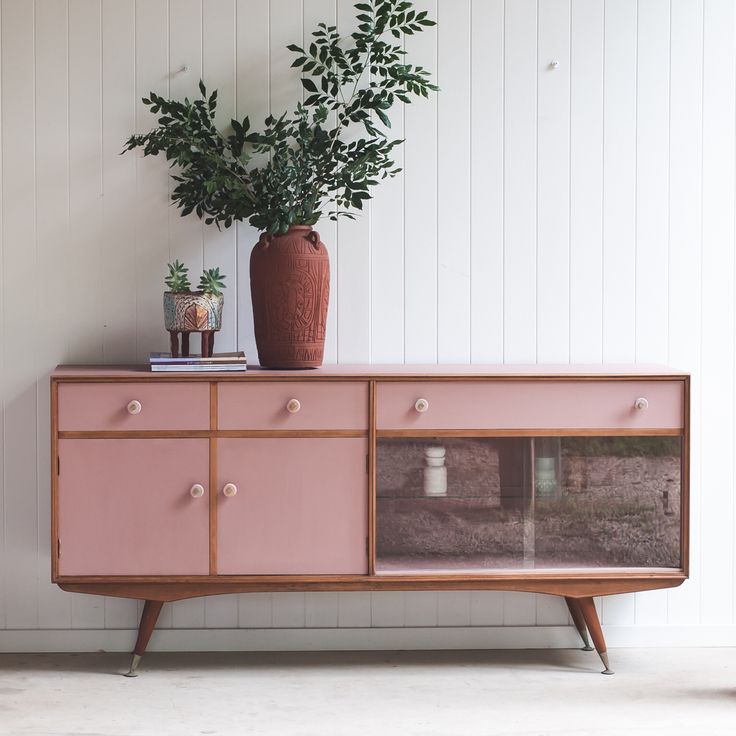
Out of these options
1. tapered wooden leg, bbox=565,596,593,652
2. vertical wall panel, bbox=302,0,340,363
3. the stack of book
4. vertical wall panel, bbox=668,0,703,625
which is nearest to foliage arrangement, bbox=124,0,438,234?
vertical wall panel, bbox=302,0,340,363

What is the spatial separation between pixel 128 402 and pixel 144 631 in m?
0.66

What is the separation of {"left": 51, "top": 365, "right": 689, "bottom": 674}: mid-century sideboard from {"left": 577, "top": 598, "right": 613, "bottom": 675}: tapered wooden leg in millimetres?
94

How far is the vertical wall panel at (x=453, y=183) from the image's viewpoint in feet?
8.57

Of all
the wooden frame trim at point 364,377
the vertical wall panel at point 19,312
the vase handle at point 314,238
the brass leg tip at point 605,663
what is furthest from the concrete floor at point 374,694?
the vase handle at point 314,238

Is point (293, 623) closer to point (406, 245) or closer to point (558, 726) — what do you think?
point (558, 726)

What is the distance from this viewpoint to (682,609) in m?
2.72

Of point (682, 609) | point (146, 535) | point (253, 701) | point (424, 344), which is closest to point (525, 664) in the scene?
point (682, 609)

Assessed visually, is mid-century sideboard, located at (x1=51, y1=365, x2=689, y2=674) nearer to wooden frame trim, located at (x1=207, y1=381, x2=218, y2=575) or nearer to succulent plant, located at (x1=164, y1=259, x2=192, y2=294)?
wooden frame trim, located at (x1=207, y1=381, x2=218, y2=575)

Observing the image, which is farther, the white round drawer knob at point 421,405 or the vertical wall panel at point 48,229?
the vertical wall panel at point 48,229

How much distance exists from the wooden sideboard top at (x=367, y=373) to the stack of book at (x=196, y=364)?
19 mm

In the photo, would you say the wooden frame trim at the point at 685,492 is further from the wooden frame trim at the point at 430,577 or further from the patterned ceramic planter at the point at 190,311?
the patterned ceramic planter at the point at 190,311

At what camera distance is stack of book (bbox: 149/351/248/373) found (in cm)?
234

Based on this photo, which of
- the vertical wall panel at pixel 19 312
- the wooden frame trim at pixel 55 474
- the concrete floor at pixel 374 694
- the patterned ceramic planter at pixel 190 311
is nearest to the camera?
the concrete floor at pixel 374 694

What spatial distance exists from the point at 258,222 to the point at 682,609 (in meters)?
1.73
